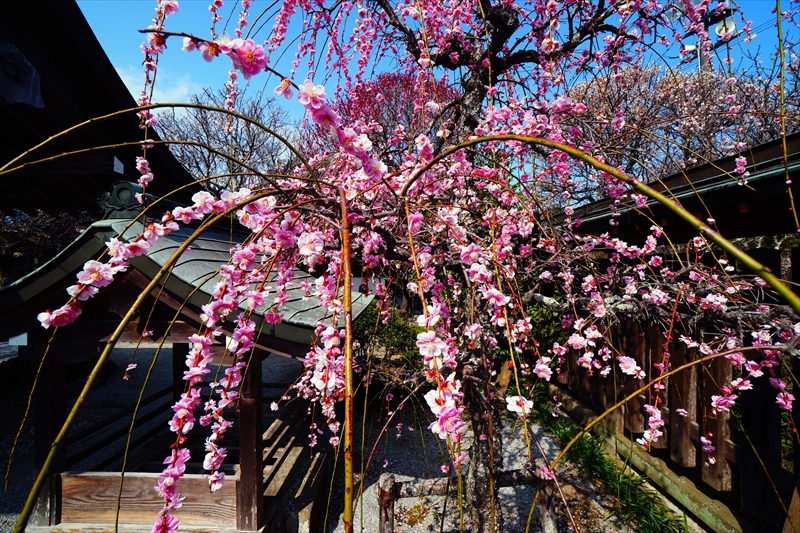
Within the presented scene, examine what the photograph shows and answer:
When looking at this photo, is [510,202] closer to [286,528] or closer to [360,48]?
[360,48]

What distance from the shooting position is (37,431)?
2553mm

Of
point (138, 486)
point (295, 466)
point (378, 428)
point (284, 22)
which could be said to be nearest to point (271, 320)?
point (138, 486)

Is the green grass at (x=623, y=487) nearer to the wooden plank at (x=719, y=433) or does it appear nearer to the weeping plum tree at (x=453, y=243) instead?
the wooden plank at (x=719, y=433)

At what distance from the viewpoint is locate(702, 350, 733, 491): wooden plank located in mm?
2736

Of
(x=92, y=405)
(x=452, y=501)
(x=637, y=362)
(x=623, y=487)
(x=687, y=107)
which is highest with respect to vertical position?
(x=687, y=107)

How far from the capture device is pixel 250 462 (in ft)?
8.20

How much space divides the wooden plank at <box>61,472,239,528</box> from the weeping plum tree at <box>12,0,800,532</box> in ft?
1.56

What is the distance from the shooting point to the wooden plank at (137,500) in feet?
8.18

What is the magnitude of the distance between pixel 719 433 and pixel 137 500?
4238 mm

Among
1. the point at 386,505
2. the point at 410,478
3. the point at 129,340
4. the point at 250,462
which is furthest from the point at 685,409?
the point at 129,340

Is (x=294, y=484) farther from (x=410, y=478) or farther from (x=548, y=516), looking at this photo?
(x=548, y=516)

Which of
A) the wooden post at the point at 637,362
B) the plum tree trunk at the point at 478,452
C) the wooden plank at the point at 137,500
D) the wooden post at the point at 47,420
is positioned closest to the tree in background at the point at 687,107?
the wooden post at the point at 637,362

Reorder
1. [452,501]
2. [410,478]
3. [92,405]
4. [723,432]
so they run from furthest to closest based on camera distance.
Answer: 1. [92,405]
2. [410,478]
3. [452,501]
4. [723,432]

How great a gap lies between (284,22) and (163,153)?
6.45 feet
